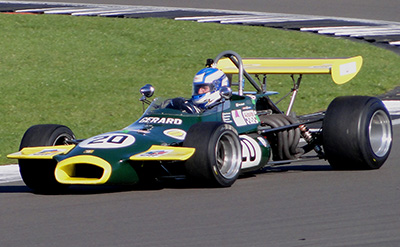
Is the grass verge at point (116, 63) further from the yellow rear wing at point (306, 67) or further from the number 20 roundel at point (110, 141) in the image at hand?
the number 20 roundel at point (110, 141)

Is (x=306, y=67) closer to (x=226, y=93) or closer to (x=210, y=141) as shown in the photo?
(x=226, y=93)

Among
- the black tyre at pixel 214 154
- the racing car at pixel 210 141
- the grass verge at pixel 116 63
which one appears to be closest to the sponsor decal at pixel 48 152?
the racing car at pixel 210 141

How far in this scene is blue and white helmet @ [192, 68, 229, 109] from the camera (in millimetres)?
8617

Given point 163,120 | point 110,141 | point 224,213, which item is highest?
point 163,120

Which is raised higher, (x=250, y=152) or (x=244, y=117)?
(x=244, y=117)

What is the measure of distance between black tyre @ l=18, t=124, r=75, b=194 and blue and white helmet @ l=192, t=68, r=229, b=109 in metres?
1.49

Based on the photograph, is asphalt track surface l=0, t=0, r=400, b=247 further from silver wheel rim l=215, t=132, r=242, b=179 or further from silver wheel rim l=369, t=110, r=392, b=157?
silver wheel rim l=369, t=110, r=392, b=157

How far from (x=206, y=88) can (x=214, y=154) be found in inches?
54.4

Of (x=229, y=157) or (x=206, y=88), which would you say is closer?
(x=229, y=157)

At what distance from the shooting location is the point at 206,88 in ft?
28.3

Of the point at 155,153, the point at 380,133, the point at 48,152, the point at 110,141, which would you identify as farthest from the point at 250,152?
the point at 48,152

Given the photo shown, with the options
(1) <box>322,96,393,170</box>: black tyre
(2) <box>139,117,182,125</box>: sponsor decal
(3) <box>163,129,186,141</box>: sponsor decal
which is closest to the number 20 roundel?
(3) <box>163,129,186,141</box>: sponsor decal

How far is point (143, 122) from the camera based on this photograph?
835 centimetres

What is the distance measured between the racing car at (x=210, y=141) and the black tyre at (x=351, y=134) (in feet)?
0.03
